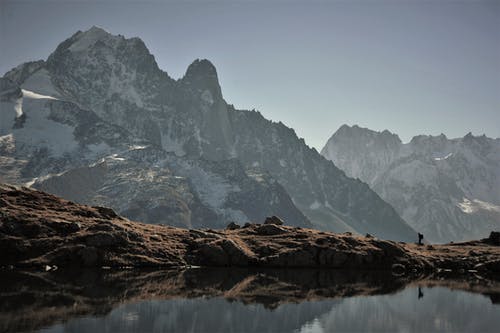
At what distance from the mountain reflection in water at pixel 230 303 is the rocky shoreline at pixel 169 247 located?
10.9 metres

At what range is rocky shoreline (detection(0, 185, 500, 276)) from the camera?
121369mm

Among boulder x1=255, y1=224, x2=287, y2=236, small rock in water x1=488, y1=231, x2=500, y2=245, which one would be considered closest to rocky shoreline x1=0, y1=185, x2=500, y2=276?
boulder x1=255, y1=224, x2=287, y2=236

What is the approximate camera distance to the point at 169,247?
139 m

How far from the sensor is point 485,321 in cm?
8244

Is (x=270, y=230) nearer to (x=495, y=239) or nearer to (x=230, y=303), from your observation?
(x=230, y=303)

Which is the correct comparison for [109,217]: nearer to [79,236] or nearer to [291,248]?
[79,236]

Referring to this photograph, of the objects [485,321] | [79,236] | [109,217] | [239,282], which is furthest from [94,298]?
[109,217]

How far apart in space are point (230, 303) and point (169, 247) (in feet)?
179

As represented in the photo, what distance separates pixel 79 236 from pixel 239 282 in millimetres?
36458

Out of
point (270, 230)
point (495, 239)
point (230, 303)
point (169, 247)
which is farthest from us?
point (495, 239)

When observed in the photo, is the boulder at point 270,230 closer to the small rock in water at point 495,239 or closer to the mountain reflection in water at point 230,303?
the mountain reflection in water at point 230,303

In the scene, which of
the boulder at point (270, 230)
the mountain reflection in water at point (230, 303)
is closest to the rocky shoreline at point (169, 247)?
the boulder at point (270, 230)

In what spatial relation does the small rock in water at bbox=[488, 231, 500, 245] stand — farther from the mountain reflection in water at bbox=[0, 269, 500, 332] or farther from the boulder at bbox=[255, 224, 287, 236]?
the mountain reflection in water at bbox=[0, 269, 500, 332]

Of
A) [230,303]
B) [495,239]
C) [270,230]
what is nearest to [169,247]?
[270,230]
